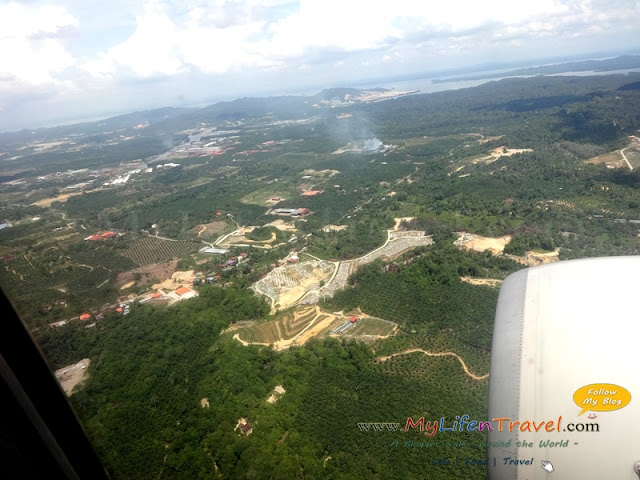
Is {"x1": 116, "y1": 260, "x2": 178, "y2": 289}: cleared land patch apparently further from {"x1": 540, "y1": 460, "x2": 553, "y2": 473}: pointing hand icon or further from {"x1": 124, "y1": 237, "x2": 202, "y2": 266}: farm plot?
{"x1": 540, "y1": 460, "x2": 553, "y2": 473}: pointing hand icon

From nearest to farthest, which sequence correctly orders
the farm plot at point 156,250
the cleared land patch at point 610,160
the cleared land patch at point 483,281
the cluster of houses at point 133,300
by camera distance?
the cluster of houses at point 133,300 → the cleared land patch at point 483,281 → the farm plot at point 156,250 → the cleared land patch at point 610,160

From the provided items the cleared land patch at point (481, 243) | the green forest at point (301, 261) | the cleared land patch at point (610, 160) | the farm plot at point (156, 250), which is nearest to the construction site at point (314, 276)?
the green forest at point (301, 261)

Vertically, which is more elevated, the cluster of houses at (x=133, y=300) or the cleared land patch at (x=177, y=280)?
the cluster of houses at (x=133, y=300)

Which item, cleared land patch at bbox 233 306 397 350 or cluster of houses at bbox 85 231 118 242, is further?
cluster of houses at bbox 85 231 118 242

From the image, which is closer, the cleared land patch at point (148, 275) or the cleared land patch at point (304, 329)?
the cleared land patch at point (304, 329)

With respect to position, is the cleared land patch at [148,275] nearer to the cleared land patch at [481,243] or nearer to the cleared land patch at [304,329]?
the cleared land patch at [304,329]

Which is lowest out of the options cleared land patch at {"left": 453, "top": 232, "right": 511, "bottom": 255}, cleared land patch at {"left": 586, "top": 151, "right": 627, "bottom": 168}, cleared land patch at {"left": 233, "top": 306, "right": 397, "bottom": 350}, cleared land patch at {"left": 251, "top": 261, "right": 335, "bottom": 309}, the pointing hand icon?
cleared land patch at {"left": 251, "top": 261, "right": 335, "bottom": 309}

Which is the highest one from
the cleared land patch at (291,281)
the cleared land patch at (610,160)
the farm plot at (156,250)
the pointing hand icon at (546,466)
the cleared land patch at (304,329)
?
the pointing hand icon at (546,466)

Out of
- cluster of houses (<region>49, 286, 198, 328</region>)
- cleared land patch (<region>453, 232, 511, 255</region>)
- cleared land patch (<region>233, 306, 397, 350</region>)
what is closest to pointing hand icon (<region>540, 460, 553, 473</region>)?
cleared land patch (<region>233, 306, 397, 350</region>)

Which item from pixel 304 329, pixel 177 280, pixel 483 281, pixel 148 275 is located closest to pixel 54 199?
pixel 148 275

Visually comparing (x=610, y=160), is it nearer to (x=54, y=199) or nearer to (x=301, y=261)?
(x=301, y=261)
